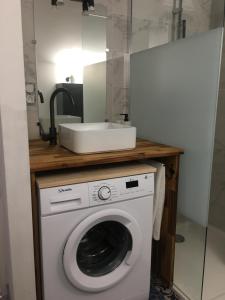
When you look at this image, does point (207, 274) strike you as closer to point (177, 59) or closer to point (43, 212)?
point (43, 212)

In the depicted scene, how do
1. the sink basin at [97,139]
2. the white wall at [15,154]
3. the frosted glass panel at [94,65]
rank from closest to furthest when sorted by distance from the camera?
the white wall at [15,154]
the sink basin at [97,139]
the frosted glass panel at [94,65]

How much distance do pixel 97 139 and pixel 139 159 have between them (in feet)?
1.04

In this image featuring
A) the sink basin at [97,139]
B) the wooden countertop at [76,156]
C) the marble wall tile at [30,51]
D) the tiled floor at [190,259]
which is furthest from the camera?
the marble wall tile at [30,51]

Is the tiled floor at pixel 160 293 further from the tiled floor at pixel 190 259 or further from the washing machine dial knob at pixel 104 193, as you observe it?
the washing machine dial knob at pixel 104 193

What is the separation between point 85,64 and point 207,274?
1.80m

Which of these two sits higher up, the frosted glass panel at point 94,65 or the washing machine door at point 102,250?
the frosted glass panel at point 94,65

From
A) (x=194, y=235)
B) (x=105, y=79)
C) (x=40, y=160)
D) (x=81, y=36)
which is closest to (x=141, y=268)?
(x=194, y=235)

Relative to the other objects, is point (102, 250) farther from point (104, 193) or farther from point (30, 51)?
point (30, 51)

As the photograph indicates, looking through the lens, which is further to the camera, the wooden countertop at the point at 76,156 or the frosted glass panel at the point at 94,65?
the frosted glass panel at the point at 94,65

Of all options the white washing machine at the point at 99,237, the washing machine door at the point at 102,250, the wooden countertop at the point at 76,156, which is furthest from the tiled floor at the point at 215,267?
the wooden countertop at the point at 76,156

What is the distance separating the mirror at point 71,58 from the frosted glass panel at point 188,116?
0.36 m

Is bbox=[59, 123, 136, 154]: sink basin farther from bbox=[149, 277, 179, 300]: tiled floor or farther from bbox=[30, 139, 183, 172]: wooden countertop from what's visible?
bbox=[149, 277, 179, 300]: tiled floor

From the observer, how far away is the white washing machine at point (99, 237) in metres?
1.21

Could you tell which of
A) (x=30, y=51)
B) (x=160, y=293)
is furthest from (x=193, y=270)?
(x=30, y=51)
